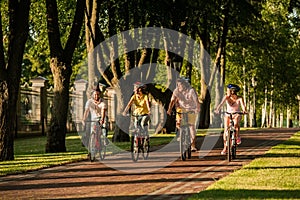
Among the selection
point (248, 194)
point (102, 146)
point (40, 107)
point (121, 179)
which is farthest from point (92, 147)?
point (40, 107)

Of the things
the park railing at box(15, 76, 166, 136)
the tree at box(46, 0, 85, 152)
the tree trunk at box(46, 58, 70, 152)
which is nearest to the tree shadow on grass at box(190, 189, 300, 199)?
the tree trunk at box(46, 58, 70, 152)

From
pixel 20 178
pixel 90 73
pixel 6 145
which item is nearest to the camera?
pixel 20 178

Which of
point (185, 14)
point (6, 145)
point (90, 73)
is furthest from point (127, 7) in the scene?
point (6, 145)

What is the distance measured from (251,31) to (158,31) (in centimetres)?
1715

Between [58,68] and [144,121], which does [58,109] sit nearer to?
[58,68]

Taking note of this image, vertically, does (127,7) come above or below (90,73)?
above

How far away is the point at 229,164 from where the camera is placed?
1666 centimetres

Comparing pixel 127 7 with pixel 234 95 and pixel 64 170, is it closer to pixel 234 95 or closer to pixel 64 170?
pixel 234 95

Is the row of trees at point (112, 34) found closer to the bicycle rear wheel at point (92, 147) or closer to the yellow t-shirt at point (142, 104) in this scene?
the bicycle rear wheel at point (92, 147)

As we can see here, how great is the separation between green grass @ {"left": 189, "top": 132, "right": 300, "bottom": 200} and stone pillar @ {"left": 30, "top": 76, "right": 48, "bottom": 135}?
25.2 meters

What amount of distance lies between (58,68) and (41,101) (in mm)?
18708

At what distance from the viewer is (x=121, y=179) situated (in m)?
13.5

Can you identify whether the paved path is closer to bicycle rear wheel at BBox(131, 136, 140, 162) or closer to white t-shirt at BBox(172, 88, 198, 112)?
bicycle rear wheel at BBox(131, 136, 140, 162)

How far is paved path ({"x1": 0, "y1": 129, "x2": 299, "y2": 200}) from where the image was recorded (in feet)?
37.2
